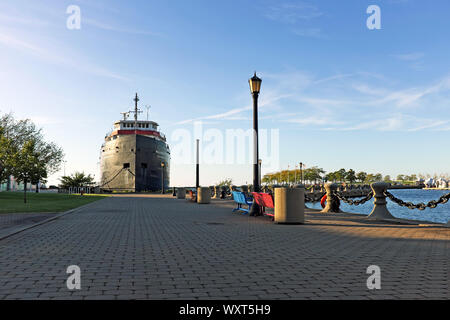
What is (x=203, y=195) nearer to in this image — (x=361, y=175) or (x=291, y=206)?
(x=291, y=206)

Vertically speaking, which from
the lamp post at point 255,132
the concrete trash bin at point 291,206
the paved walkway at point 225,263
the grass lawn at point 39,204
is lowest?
the grass lawn at point 39,204

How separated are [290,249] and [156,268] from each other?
2719mm

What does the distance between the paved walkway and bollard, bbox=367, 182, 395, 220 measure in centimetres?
304

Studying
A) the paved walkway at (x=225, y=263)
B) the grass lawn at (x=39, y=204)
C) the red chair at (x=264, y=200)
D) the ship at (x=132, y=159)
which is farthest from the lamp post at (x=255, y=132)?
the ship at (x=132, y=159)

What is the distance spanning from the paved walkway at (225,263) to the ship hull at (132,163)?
4188cm

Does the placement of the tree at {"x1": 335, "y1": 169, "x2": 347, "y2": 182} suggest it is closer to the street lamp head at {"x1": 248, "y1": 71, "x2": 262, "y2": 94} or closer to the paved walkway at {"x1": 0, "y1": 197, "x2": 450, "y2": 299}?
Result: the street lamp head at {"x1": 248, "y1": 71, "x2": 262, "y2": 94}

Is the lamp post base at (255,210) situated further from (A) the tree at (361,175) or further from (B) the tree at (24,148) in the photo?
(A) the tree at (361,175)

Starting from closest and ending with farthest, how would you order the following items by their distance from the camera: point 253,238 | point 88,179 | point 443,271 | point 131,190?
point 443,271
point 253,238
point 131,190
point 88,179

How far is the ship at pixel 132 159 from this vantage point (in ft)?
166

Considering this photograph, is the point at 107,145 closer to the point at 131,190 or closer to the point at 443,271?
the point at 131,190

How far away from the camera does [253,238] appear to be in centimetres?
829

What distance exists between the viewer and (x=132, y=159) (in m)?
50.5

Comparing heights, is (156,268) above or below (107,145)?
below

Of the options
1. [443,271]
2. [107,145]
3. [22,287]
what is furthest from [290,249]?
[107,145]
